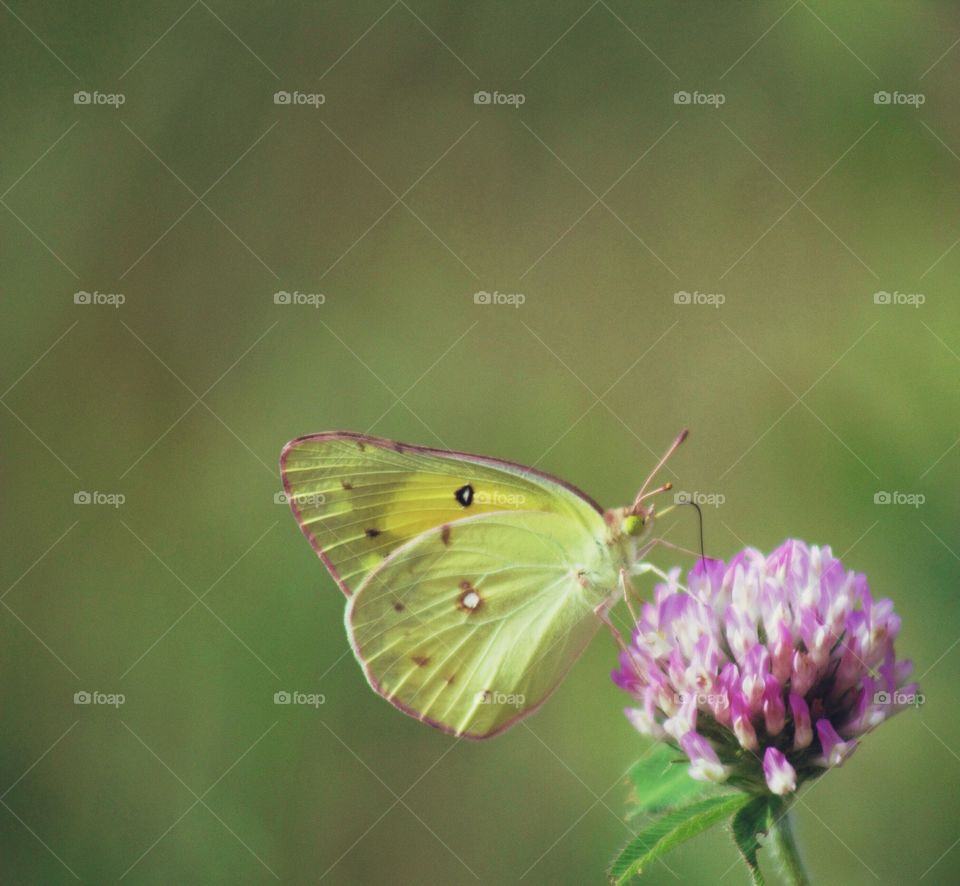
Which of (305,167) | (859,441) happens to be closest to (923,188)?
(859,441)

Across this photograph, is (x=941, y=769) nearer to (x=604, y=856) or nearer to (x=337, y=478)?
(x=604, y=856)
